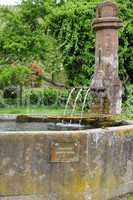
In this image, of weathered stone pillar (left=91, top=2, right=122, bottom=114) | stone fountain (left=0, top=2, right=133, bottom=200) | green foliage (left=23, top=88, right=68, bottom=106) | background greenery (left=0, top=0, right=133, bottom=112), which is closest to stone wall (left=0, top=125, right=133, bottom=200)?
stone fountain (left=0, top=2, right=133, bottom=200)

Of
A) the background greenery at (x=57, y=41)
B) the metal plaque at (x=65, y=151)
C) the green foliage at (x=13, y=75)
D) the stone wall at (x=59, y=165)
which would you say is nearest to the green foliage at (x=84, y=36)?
the background greenery at (x=57, y=41)

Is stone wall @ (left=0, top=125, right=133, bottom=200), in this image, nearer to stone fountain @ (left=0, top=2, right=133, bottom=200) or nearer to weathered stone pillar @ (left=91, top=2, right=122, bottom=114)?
stone fountain @ (left=0, top=2, right=133, bottom=200)

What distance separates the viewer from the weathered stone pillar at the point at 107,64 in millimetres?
11164

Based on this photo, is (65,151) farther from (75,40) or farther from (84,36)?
(84,36)

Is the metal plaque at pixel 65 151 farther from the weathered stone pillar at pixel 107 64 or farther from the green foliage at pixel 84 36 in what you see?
the green foliage at pixel 84 36

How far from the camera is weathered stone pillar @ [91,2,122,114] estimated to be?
11164mm

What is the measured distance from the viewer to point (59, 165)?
5.18 meters

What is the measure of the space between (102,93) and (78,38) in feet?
26.2

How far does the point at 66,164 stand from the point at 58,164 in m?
0.10

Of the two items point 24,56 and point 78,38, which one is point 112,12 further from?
point 24,56

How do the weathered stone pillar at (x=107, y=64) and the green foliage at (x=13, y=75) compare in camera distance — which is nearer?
the weathered stone pillar at (x=107, y=64)

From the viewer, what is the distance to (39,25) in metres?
24.0

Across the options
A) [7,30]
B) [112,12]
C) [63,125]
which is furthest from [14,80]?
[63,125]

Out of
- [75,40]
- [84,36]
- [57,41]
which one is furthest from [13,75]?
[84,36]
